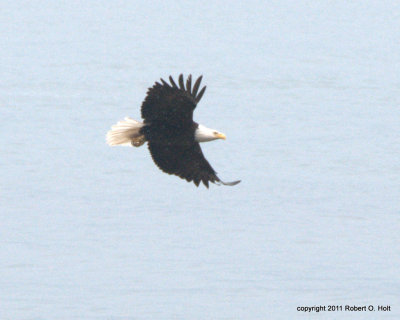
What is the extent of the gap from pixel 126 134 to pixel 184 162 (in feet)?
2.47

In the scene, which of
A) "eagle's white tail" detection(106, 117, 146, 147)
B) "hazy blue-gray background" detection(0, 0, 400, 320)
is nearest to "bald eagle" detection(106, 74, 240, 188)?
"eagle's white tail" detection(106, 117, 146, 147)

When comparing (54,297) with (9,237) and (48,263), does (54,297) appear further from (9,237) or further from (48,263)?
(9,237)

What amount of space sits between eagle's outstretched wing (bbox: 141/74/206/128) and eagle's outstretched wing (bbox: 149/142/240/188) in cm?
46

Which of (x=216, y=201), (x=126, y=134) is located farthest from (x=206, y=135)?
(x=216, y=201)

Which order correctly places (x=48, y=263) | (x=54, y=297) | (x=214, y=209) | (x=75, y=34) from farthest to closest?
(x=75, y=34)
(x=214, y=209)
(x=48, y=263)
(x=54, y=297)

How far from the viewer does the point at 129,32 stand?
173ft

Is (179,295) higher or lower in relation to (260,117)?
lower

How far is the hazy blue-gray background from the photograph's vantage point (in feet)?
64.2

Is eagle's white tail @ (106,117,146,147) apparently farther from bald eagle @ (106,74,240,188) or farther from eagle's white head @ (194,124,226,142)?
eagle's white head @ (194,124,226,142)

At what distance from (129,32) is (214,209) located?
97.3ft

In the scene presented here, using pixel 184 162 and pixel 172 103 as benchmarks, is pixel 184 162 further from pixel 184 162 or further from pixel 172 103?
pixel 172 103

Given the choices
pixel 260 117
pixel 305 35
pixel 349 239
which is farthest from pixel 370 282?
pixel 305 35

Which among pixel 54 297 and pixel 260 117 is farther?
pixel 260 117

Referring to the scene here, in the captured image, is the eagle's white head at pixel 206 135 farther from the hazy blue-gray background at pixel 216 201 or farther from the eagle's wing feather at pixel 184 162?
the hazy blue-gray background at pixel 216 201
